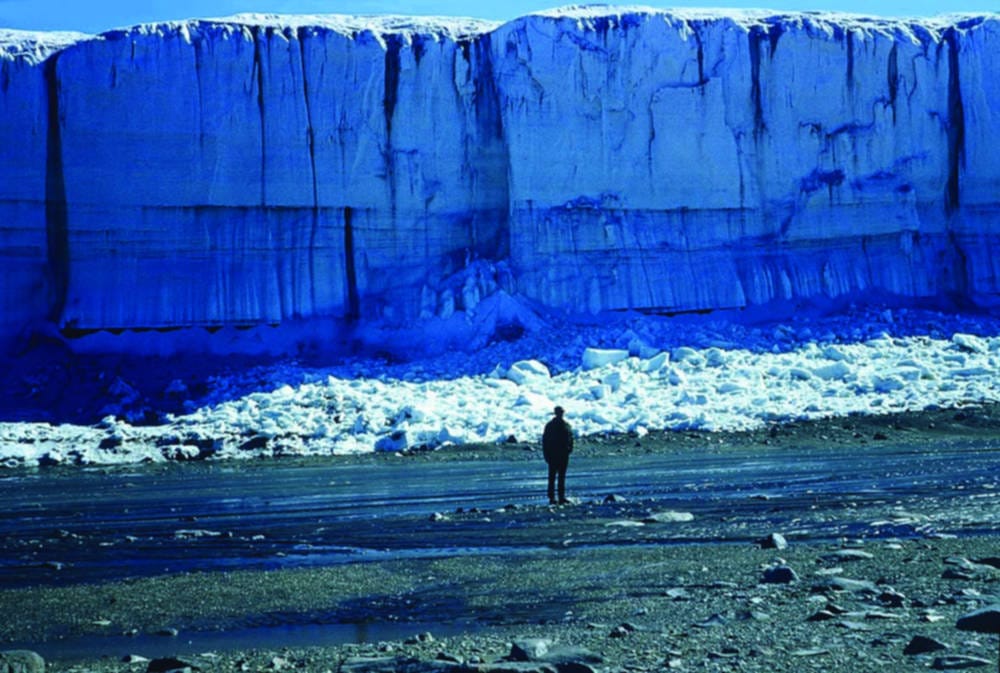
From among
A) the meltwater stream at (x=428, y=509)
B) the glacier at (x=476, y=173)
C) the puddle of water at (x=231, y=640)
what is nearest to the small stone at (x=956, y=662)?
the puddle of water at (x=231, y=640)

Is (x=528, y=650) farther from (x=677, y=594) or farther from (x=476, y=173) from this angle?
(x=476, y=173)

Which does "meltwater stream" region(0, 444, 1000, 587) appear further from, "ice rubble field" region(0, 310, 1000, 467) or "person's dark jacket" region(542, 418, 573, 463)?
"ice rubble field" region(0, 310, 1000, 467)

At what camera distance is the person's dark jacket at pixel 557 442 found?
13.8 metres

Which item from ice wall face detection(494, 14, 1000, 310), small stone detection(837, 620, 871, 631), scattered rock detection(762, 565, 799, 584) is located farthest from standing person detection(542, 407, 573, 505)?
ice wall face detection(494, 14, 1000, 310)

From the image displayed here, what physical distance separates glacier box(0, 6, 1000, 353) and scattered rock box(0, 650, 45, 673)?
64.9 feet

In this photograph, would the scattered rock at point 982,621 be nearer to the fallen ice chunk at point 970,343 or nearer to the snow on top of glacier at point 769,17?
the fallen ice chunk at point 970,343

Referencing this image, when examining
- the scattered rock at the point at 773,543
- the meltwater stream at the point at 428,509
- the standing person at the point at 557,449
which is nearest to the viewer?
the scattered rock at the point at 773,543

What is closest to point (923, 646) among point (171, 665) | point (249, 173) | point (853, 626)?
point (853, 626)

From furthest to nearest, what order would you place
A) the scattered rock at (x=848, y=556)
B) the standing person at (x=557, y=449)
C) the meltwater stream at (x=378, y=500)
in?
the standing person at (x=557, y=449)
the meltwater stream at (x=378, y=500)
the scattered rock at (x=848, y=556)

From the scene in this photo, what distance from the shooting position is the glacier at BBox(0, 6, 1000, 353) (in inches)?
1078

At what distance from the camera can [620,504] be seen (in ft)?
44.6

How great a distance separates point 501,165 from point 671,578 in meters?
20.6

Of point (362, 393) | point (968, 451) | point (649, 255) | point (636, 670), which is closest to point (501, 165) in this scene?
point (649, 255)

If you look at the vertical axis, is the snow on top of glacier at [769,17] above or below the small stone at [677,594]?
above
